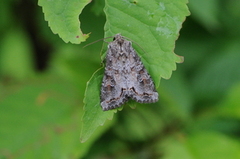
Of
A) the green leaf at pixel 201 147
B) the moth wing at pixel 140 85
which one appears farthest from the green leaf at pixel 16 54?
the moth wing at pixel 140 85

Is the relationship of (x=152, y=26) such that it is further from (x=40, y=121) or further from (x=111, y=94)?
(x=40, y=121)

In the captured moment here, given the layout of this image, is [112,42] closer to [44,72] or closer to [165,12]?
[165,12]

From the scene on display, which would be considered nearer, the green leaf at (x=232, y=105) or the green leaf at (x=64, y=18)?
the green leaf at (x=64, y=18)

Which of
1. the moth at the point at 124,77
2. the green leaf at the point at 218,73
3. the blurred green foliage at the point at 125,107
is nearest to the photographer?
the moth at the point at 124,77

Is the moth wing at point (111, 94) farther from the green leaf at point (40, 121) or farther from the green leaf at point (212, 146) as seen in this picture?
the green leaf at point (212, 146)

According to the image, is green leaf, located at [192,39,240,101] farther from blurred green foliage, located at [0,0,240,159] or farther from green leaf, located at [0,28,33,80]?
green leaf, located at [0,28,33,80]

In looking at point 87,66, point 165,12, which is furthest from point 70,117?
point 165,12

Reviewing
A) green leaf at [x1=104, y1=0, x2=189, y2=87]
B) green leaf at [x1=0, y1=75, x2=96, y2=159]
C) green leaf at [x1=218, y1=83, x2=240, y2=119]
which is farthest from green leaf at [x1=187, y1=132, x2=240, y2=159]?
green leaf at [x1=104, y1=0, x2=189, y2=87]
